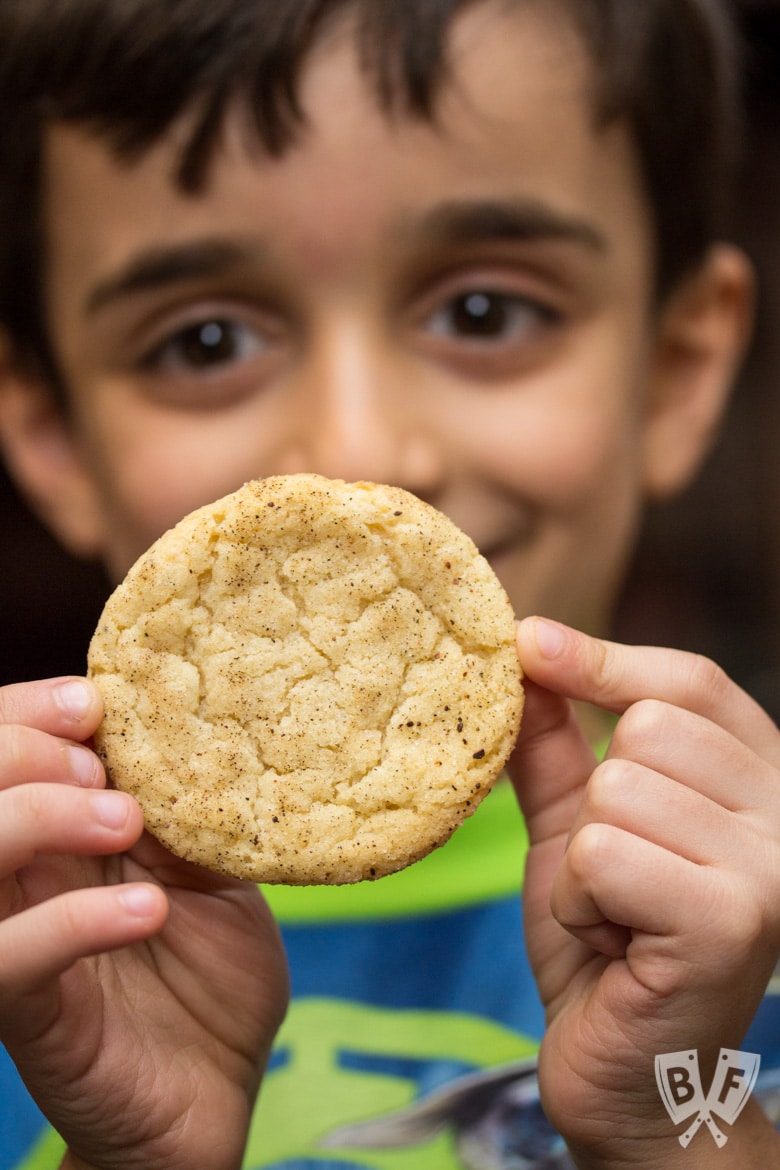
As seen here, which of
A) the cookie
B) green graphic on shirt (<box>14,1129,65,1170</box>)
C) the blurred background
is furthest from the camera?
the blurred background

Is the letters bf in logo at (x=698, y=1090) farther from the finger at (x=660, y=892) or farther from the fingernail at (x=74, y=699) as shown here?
the fingernail at (x=74, y=699)

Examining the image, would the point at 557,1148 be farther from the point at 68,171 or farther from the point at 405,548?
the point at 68,171

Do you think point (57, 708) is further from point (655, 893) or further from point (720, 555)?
point (720, 555)

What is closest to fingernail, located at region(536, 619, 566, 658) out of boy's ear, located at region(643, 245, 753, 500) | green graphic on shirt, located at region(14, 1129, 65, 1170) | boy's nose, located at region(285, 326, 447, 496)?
boy's nose, located at region(285, 326, 447, 496)

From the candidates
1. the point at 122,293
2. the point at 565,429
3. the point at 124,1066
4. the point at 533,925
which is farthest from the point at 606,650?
the point at 122,293

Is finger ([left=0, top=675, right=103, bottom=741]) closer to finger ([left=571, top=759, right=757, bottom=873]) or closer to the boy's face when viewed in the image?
finger ([left=571, top=759, right=757, bottom=873])

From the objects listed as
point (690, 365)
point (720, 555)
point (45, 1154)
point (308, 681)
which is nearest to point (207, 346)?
point (308, 681)
